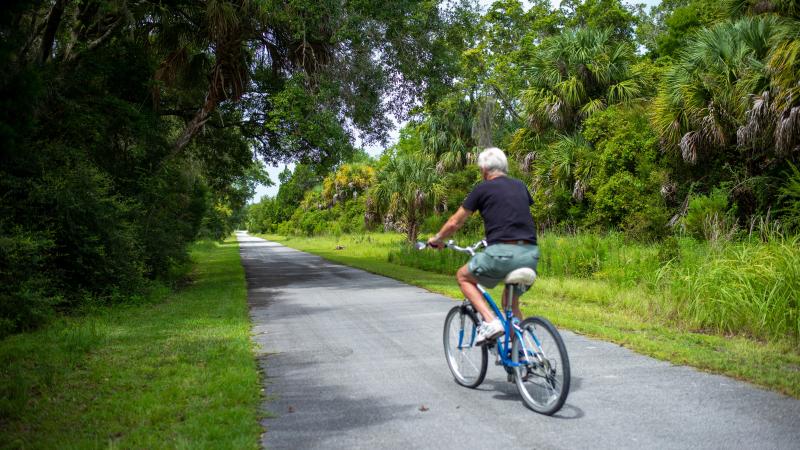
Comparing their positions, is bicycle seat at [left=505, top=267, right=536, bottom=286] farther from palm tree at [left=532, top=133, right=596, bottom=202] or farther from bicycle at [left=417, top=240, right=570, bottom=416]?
palm tree at [left=532, top=133, right=596, bottom=202]

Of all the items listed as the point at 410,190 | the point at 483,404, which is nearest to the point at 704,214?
the point at 483,404

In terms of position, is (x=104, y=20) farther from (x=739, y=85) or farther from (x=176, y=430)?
(x=739, y=85)

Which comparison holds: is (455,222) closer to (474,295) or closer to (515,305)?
(474,295)

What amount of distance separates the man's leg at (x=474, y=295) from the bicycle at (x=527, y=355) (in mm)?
78

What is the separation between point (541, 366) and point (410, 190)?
24972 mm

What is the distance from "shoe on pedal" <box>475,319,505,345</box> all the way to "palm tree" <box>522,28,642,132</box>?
20.5 meters

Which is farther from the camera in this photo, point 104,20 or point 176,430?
point 104,20

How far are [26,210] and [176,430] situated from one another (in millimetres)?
→ 8366

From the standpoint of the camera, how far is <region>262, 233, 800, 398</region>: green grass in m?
6.16

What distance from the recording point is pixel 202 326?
31.1 feet

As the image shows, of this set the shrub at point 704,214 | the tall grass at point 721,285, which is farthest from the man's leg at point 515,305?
the shrub at point 704,214

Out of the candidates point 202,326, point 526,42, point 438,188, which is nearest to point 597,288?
point 202,326

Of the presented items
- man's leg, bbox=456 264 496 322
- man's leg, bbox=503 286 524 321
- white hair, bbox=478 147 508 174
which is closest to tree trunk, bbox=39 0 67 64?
white hair, bbox=478 147 508 174

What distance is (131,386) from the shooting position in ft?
19.4
